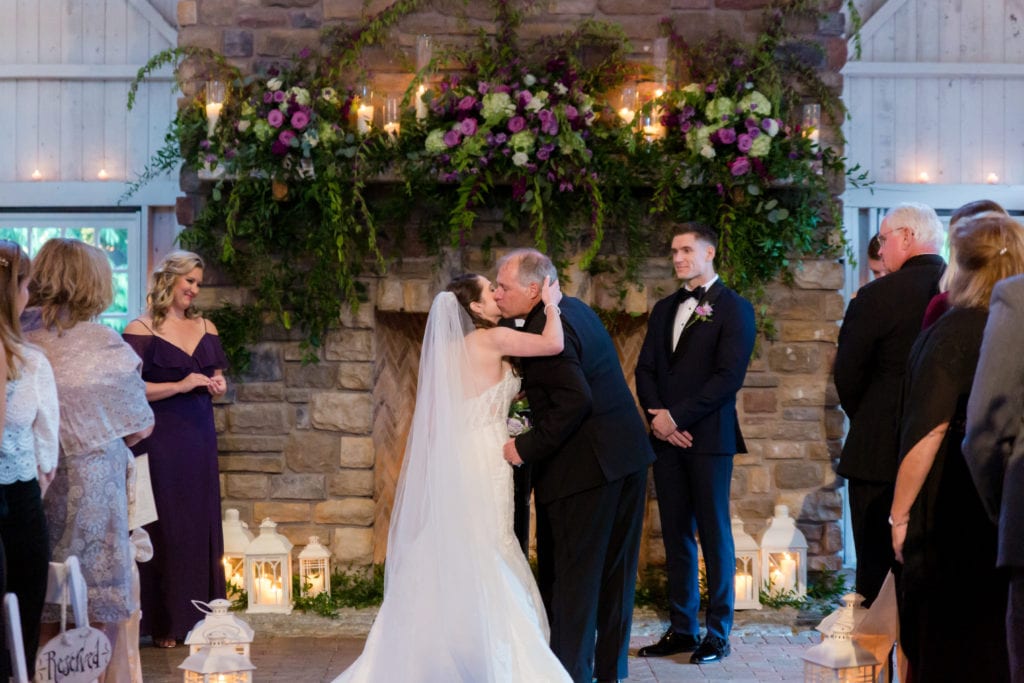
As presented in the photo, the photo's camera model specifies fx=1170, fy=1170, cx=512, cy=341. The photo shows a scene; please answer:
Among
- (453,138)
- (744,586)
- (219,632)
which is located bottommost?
(744,586)

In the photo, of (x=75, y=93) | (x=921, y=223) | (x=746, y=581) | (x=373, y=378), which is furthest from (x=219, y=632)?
(x=75, y=93)

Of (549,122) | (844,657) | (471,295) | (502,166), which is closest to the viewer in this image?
(844,657)

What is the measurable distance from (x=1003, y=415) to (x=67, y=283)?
2.76 m

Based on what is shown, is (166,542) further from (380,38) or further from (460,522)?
(380,38)

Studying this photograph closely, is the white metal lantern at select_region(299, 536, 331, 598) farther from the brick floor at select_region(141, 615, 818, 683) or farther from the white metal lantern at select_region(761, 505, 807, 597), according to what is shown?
the white metal lantern at select_region(761, 505, 807, 597)

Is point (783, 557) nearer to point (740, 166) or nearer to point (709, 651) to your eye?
point (709, 651)

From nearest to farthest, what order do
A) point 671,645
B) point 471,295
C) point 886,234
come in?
point 471,295, point 886,234, point 671,645

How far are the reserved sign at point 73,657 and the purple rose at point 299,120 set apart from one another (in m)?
2.75

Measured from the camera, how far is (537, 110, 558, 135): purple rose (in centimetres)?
532

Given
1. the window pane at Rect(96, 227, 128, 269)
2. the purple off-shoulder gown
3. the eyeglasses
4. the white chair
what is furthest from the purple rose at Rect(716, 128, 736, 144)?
the white chair

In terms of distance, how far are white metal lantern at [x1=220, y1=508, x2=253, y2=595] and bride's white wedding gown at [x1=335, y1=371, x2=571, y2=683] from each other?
5.19 ft

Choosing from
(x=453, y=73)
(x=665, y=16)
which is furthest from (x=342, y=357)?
(x=665, y=16)

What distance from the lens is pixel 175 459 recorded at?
5109 millimetres

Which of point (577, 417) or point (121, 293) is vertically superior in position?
point (121, 293)
